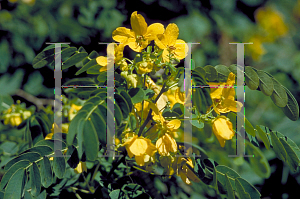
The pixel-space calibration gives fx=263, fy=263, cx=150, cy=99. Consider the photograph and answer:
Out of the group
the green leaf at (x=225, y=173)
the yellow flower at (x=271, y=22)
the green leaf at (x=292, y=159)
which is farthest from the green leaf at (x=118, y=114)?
the yellow flower at (x=271, y=22)

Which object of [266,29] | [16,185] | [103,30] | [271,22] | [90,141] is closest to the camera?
[90,141]

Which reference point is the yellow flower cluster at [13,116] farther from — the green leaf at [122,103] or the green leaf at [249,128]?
the green leaf at [249,128]

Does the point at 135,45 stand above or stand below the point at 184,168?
above

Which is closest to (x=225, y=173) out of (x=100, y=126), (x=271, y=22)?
(x=100, y=126)

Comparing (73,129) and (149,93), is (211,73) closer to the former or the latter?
(149,93)

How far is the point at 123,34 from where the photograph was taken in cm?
71

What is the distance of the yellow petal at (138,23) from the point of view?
0.68 m

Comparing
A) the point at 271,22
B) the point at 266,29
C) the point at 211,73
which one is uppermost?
the point at 271,22

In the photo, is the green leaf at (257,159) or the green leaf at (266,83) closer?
the green leaf at (266,83)

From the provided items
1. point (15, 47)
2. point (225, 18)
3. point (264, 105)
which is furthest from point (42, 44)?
point (264, 105)

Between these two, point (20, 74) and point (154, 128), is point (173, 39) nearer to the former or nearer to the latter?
point (154, 128)

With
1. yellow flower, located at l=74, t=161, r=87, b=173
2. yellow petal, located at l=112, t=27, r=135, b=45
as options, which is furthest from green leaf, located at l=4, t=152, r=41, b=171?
yellow petal, located at l=112, t=27, r=135, b=45

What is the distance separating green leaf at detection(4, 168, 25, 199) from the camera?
62cm

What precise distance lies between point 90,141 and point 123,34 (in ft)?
1.05
